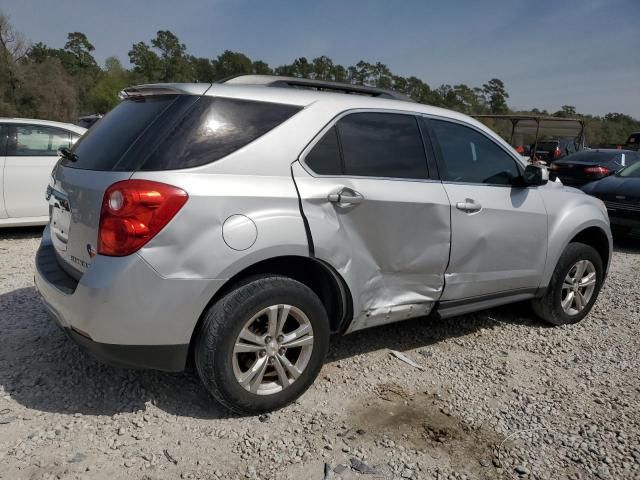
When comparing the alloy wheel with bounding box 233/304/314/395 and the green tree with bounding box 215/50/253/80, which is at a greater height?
the green tree with bounding box 215/50/253/80

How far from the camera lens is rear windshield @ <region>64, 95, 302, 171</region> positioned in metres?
2.45

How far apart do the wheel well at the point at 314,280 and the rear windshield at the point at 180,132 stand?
0.62 metres

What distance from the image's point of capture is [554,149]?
21797 mm

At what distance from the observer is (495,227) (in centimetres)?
357

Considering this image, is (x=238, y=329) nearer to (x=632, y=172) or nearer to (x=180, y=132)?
(x=180, y=132)

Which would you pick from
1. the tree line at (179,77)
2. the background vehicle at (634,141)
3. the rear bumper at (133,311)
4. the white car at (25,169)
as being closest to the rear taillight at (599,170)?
the white car at (25,169)

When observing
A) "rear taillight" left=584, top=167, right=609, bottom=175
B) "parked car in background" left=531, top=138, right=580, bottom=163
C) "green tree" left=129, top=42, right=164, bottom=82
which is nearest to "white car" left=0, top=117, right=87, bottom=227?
"rear taillight" left=584, top=167, right=609, bottom=175

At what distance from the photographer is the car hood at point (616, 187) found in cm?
763

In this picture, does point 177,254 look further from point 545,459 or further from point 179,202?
point 545,459

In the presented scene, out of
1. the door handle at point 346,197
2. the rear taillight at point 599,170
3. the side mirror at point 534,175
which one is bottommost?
the door handle at point 346,197

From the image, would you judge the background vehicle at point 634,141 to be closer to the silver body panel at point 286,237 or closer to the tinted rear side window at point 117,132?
the silver body panel at point 286,237

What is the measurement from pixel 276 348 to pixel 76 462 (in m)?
1.06

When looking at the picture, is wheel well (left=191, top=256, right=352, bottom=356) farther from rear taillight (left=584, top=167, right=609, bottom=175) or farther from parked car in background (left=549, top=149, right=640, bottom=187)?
rear taillight (left=584, top=167, right=609, bottom=175)

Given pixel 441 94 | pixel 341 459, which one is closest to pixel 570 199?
pixel 341 459
